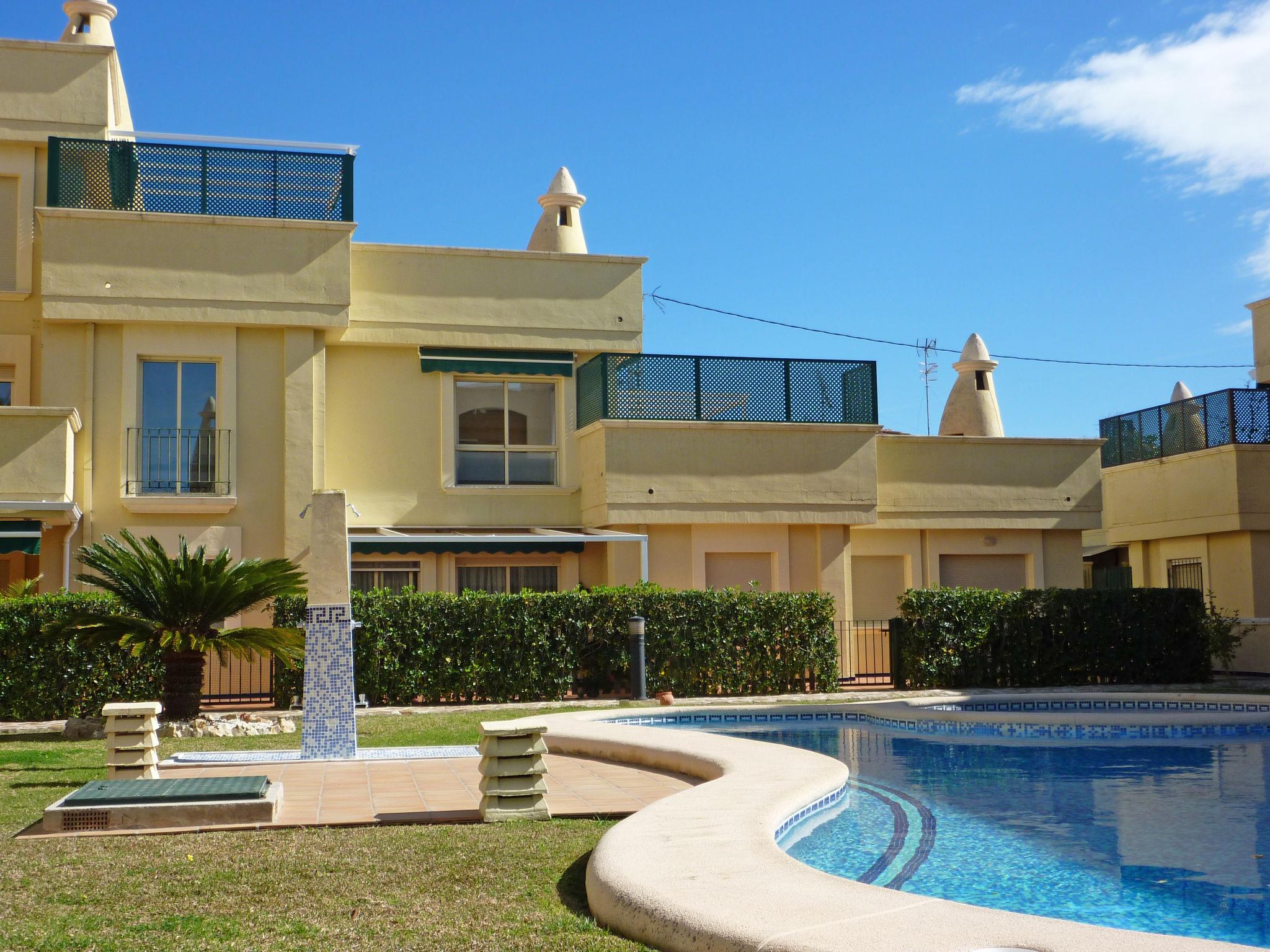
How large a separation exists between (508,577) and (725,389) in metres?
5.63

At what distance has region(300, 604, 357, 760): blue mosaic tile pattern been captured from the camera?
1296 cm

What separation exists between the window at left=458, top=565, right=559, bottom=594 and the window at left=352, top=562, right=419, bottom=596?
917 mm

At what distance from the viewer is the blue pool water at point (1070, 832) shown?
23.7 feet

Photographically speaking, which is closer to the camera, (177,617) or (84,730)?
(84,730)

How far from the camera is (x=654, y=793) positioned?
1067 cm

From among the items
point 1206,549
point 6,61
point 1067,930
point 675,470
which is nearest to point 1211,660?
point 1206,549

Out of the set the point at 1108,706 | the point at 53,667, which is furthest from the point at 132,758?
the point at 1108,706

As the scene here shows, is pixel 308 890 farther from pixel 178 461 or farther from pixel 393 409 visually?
pixel 393 409

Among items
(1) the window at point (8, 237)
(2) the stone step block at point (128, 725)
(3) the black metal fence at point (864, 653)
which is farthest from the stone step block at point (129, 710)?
(1) the window at point (8, 237)

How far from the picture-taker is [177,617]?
656 inches

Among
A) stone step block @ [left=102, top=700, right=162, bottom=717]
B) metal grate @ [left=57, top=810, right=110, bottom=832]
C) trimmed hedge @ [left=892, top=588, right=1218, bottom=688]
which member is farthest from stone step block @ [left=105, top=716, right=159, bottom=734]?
trimmed hedge @ [left=892, top=588, right=1218, bottom=688]

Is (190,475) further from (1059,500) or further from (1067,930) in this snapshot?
(1067,930)

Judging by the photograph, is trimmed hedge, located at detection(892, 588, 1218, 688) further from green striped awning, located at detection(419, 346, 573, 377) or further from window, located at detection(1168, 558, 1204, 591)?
green striped awning, located at detection(419, 346, 573, 377)

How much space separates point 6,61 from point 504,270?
32.0 ft
